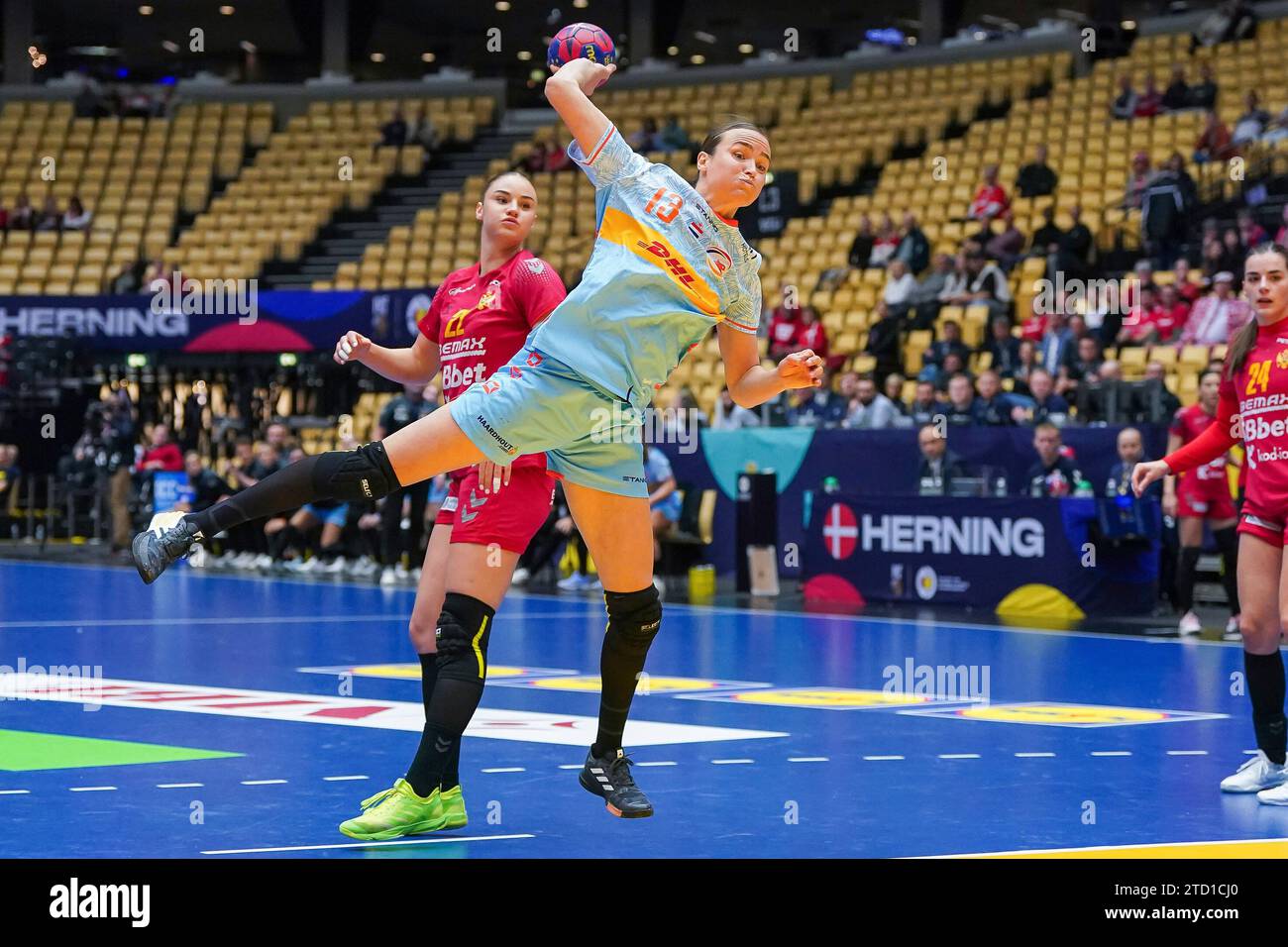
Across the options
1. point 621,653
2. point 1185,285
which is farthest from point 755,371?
point 1185,285

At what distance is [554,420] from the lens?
16.7ft

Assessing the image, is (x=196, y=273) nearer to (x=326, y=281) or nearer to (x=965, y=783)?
(x=326, y=281)

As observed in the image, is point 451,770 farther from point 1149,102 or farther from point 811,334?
point 1149,102

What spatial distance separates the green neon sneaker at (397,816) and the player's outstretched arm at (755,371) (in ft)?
4.90

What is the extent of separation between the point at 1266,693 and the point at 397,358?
3.40 meters

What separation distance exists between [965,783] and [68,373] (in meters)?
20.8

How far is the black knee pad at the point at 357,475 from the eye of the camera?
5.00 metres

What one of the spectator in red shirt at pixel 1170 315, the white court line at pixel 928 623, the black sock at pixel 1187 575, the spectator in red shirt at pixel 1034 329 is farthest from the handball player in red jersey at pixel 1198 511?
the spectator in red shirt at pixel 1034 329

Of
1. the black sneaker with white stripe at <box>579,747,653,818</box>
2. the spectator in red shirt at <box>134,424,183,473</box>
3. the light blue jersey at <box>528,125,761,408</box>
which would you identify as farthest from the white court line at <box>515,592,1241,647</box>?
the light blue jersey at <box>528,125,761,408</box>

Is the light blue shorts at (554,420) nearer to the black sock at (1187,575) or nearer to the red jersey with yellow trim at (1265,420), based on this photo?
the red jersey with yellow trim at (1265,420)

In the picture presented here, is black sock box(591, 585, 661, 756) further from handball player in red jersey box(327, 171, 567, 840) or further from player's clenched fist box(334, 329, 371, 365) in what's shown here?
player's clenched fist box(334, 329, 371, 365)

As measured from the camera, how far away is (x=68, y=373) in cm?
2488
